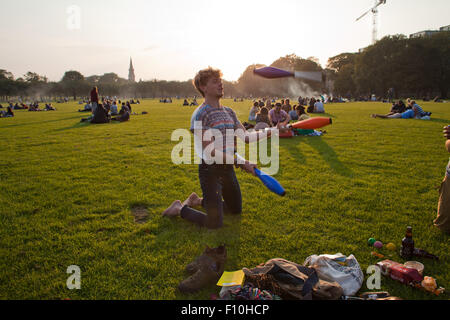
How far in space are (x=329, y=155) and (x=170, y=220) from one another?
6.73 m

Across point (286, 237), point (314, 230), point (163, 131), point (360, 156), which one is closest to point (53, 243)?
point (286, 237)

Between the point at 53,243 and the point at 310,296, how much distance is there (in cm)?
389

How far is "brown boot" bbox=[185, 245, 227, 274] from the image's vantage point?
11.7ft

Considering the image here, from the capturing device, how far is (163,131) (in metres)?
16.2

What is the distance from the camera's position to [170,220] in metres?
5.10

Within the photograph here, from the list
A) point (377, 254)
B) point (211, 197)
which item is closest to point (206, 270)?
point (211, 197)

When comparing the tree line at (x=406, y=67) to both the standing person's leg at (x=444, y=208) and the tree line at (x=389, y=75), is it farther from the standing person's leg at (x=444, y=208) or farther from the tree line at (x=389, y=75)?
the standing person's leg at (x=444, y=208)

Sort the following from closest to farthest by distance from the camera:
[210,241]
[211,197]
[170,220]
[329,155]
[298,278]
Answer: [298,278] → [210,241] → [211,197] → [170,220] → [329,155]

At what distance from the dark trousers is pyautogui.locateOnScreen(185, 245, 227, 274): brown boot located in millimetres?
939

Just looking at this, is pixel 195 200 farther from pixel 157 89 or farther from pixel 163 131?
pixel 157 89

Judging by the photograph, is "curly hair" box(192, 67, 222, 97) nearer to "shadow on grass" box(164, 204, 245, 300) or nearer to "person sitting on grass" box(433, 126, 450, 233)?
"shadow on grass" box(164, 204, 245, 300)

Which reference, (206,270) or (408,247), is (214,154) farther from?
(408,247)

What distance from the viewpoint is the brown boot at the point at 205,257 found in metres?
3.58

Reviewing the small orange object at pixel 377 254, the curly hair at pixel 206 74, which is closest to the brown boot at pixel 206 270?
the small orange object at pixel 377 254
